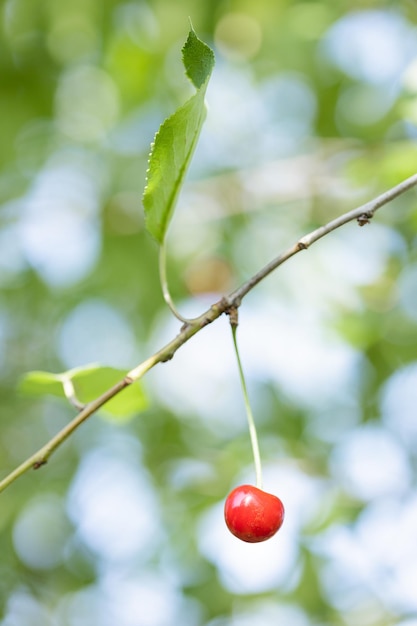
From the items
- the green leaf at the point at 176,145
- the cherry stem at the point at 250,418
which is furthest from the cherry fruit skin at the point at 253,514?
the green leaf at the point at 176,145

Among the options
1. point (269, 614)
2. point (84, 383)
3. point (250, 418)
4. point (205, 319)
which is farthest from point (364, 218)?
point (269, 614)

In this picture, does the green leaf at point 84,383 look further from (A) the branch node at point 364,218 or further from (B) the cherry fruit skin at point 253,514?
(A) the branch node at point 364,218

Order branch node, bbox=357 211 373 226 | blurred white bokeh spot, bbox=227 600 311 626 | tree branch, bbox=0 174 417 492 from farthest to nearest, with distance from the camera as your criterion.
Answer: blurred white bokeh spot, bbox=227 600 311 626 < branch node, bbox=357 211 373 226 < tree branch, bbox=0 174 417 492

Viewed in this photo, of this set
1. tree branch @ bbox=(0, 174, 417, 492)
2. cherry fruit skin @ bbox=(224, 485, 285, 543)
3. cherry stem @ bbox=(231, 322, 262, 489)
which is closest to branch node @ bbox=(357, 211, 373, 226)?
tree branch @ bbox=(0, 174, 417, 492)

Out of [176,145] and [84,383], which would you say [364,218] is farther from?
[84,383]

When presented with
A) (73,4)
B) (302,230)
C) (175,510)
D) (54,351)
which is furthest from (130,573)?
(73,4)

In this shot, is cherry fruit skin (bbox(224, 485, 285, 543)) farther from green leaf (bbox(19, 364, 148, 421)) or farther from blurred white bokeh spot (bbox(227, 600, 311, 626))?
blurred white bokeh spot (bbox(227, 600, 311, 626))

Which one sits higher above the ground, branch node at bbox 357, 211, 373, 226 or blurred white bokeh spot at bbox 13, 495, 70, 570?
blurred white bokeh spot at bbox 13, 495, 70, 570
